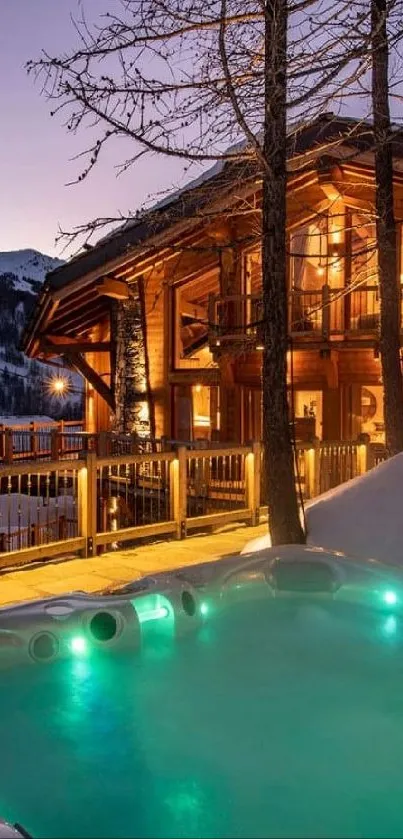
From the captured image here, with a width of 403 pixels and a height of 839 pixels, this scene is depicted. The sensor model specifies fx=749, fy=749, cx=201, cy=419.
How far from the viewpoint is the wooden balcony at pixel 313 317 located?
16.1 meters

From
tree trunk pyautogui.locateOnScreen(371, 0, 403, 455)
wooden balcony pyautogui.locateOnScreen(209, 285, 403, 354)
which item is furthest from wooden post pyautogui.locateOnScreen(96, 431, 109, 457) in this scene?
tree trunk pyautogui.locateOnScreen(371, 0, 403, 455)

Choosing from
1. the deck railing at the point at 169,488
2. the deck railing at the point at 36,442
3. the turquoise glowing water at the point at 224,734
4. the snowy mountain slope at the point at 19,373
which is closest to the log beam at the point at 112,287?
the deck railing at the point at 36,442

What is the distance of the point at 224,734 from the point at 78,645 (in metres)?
1.26

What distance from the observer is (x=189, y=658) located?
6.34 m

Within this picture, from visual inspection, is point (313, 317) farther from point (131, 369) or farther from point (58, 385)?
point (58, 385)

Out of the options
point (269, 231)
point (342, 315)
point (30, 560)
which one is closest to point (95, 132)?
point (269, 231)

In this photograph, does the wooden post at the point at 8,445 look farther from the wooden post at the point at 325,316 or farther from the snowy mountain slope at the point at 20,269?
the snowy mountain slope at the point at 20,269

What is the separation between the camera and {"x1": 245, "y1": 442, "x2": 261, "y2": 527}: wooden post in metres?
11.4

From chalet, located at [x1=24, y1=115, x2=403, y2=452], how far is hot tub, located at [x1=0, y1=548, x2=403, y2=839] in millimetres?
9825

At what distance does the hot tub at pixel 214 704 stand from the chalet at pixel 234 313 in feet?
32.2

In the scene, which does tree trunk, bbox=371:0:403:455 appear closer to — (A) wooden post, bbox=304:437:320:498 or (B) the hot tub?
(A) wooden post, bbox=304:437:320:498

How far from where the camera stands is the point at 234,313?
61.8ft

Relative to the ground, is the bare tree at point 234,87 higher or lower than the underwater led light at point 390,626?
higher

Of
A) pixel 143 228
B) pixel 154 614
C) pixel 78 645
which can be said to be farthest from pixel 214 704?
pixel 143 228
